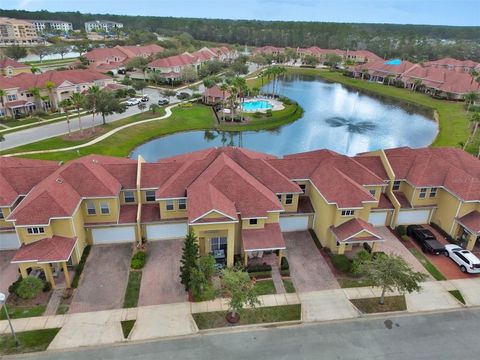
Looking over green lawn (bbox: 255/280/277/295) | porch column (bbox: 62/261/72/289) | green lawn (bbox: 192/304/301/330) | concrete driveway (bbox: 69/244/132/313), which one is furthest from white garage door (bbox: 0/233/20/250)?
green lawn (bbox: 255/280/277/295)

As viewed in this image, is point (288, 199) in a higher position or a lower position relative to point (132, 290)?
higher

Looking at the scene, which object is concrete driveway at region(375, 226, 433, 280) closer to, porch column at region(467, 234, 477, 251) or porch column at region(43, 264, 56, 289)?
porch column at region(467, 234, 477, 251)

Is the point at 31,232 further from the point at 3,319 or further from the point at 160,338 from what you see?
the point at 160,338

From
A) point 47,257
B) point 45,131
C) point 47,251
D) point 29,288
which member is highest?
point 47,251

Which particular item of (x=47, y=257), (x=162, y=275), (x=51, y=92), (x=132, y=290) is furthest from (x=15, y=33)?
(x=132, y=290)

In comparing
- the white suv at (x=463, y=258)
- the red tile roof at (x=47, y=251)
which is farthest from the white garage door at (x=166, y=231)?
the white suv at (x=463, y=258)

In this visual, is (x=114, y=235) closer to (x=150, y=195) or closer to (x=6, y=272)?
(x=150, y=195)

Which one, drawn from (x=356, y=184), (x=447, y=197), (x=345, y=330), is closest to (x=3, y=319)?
(x=345, y=330)
